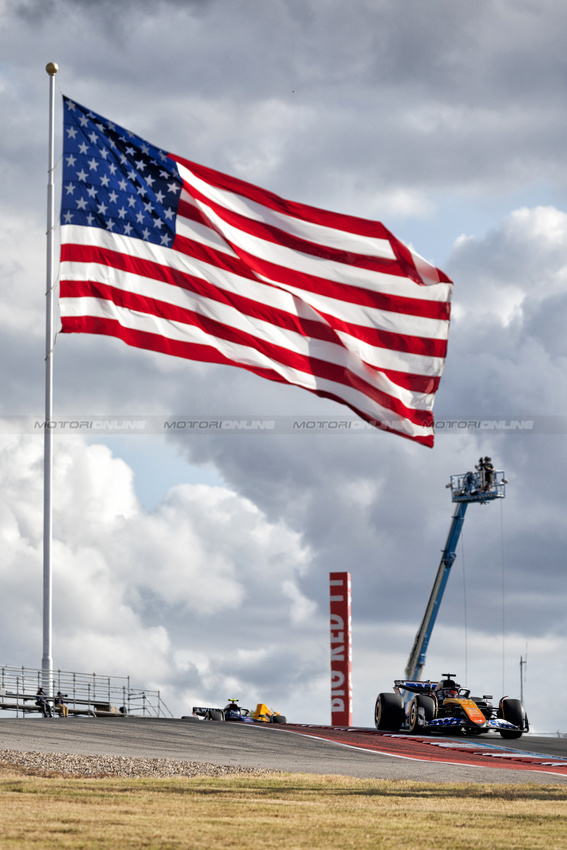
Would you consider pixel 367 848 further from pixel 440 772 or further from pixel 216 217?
pixel 216 217

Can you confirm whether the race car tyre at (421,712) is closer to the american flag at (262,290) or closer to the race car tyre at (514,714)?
the race car tyre at (514,714)

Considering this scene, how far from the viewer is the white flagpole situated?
77.6 ft

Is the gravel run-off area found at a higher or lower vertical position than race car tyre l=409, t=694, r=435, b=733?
higher

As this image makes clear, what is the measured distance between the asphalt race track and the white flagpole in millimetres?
1658

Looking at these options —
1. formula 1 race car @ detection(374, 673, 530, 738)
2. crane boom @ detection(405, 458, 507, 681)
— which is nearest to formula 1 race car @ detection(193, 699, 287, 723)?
formula 1 race car @ detection(374, 673, 530, 738)

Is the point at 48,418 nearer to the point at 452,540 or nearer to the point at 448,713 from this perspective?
the point at 448,713

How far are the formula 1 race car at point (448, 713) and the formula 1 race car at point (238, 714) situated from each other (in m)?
9.23

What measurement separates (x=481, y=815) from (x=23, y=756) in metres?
7.89

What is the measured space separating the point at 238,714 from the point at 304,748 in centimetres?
1688

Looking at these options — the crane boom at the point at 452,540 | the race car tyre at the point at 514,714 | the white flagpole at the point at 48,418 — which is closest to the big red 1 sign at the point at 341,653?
the crane boom at the point at 452,540

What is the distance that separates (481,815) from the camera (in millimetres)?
12852

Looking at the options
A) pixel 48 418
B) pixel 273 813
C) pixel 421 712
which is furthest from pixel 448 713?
pixel 273 813

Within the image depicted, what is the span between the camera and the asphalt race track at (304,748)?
62.0ft

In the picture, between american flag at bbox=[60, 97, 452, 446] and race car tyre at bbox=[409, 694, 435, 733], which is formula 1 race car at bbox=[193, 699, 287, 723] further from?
american flag at bbox=[60, 97, 452, 446]
